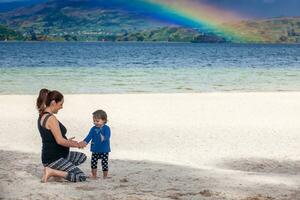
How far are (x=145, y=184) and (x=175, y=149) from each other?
4710 millimetres

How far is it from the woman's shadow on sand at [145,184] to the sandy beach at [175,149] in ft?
0.05

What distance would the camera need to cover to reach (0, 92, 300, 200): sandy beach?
848 cm

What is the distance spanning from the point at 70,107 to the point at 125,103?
8.94 feet

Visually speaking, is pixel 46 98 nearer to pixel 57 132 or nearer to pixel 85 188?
pixel 57 132

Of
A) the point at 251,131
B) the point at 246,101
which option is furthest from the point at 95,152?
the point at 246,101

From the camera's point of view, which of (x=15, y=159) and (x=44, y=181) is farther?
(x=15, y=159)

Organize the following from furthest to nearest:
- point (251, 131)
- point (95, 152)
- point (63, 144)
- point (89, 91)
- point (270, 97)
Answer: point (89, 91) → point (270, 97) → point (251, 131) → point (95, 152) → point (63, 144)

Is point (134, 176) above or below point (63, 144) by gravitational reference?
below

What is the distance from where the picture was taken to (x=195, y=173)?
33.2 ft

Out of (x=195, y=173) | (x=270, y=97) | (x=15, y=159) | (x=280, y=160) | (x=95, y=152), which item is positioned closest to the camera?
(x=95, y=152)

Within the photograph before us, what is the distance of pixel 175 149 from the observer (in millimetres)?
13562

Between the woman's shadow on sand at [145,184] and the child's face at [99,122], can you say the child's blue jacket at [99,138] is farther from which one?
the woman's shadow on sand at [145,184]

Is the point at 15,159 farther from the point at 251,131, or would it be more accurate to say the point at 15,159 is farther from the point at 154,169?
the point at 251,131

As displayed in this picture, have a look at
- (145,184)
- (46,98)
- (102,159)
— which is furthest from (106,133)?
(46,98)
